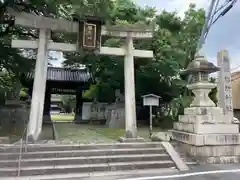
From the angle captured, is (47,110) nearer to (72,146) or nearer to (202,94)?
(72,146)

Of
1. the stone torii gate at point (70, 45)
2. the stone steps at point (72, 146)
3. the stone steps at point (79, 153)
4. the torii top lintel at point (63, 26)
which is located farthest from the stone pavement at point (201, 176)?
the torii top lintel at point (63, 26)

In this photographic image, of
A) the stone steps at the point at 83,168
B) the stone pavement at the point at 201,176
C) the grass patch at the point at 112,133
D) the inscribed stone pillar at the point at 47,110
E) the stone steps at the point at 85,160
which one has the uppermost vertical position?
the inscribed stone pillar at the point at 47,110

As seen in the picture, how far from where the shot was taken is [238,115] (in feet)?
52.3

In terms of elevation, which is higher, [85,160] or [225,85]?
[225,85]

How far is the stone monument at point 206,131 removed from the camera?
733 cm

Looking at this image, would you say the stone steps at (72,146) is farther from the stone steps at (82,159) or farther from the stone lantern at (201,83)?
the stone lantern at (201,83)

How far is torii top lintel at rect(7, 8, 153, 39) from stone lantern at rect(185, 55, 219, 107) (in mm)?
2542

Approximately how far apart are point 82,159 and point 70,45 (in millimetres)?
4681

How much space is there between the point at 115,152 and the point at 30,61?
27.7 ft

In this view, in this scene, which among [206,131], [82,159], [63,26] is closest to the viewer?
[82,159]

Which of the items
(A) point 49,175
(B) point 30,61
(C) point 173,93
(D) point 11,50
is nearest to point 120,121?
(C) point 173,93

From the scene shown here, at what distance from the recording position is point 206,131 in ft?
24.2

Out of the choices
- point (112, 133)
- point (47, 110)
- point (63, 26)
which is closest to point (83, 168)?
point (112, 133)

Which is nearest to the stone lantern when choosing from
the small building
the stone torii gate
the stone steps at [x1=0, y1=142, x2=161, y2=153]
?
the stone steps at [x1=0, y1=142, x2=161, y2=153]
